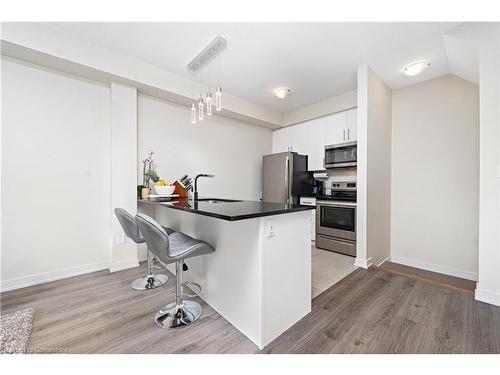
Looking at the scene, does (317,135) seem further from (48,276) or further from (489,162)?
(48,276)

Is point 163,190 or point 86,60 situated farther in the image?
point 163,190

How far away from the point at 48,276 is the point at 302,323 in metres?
2.75

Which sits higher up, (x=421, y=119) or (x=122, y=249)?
(x=421, y=119)

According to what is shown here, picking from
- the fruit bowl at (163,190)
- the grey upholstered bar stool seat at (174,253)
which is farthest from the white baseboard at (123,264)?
the grey upholstered bar stool seat at (174,253)

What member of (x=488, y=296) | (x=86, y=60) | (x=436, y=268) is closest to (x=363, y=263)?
(x=488, y=296)

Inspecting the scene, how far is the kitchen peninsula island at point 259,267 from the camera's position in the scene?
1383mm

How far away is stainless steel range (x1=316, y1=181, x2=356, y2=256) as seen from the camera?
3207 mm

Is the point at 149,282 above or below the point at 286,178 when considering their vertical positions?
below

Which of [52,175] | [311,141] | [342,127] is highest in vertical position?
[342,127]

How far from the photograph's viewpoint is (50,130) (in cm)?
238

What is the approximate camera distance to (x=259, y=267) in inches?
54.1
